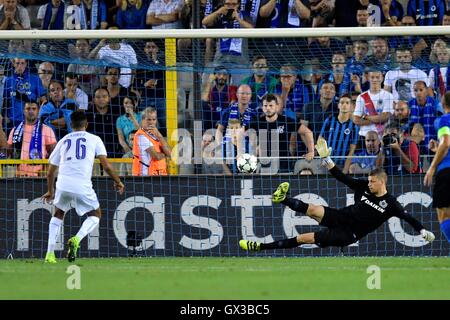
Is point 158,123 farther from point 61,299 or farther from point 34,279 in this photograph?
point 61,299

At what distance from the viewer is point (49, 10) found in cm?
2012

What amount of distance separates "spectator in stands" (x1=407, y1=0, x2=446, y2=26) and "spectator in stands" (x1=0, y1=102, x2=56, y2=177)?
20.7ft

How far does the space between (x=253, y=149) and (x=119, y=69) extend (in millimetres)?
2445

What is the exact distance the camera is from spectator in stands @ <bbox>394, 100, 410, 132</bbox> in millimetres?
17734

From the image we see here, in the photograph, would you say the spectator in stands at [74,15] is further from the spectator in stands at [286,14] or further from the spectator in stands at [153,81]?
the spectator in stands at [286,14]

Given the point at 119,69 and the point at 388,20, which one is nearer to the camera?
the point at 119,69

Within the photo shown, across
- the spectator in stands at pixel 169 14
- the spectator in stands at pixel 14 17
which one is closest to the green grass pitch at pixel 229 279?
the spectator in stands at pixel 169 14

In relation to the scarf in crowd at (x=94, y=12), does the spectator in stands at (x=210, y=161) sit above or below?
below

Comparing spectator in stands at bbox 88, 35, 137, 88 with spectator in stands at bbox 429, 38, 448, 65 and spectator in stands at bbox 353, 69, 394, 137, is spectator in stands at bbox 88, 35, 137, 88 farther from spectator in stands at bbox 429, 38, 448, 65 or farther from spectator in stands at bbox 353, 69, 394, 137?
spectator in stands at bbox 429, 38, 448, 65

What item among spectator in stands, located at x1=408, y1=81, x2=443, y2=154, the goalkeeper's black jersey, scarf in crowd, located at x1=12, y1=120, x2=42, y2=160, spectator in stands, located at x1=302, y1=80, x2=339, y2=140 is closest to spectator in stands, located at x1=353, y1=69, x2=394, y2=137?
spectator in stands, located at x1=408, y1=81, x2=443, y2=154

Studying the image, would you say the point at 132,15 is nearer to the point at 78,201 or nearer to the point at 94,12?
the point at 94,12

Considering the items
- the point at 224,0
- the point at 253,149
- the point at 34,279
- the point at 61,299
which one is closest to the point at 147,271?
the point at 34,279

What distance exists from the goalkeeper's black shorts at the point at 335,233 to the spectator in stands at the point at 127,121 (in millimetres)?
3975

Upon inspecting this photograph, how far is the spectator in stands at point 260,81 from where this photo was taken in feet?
59.7
